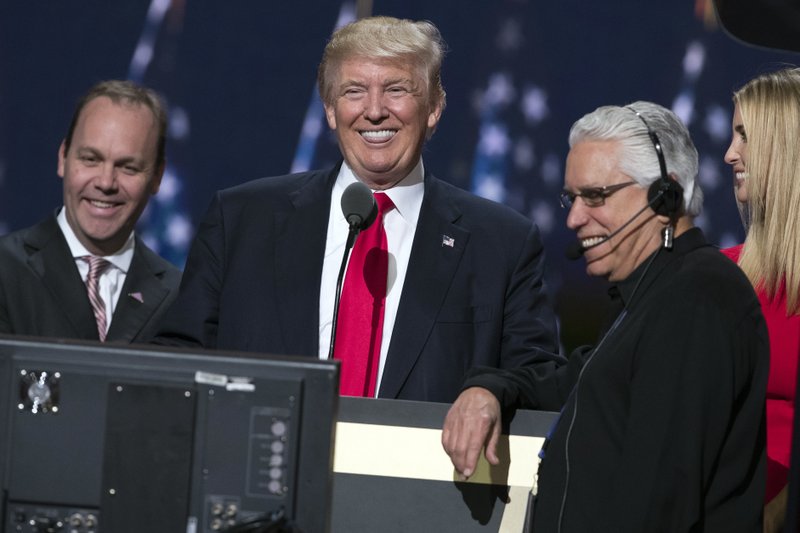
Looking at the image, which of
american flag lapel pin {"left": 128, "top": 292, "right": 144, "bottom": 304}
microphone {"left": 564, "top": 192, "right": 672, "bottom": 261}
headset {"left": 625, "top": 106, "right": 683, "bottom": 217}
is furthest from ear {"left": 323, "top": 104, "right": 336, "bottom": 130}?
headset {"left": 625, "top": 106, "right": 683, "bottom": 217}

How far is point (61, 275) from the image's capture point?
2686mm

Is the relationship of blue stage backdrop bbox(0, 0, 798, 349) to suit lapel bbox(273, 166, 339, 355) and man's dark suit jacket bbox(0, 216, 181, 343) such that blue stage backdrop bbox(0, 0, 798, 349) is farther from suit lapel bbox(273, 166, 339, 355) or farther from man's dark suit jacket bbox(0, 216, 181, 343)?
suit lapel bbox(273, 166, 339, 355)

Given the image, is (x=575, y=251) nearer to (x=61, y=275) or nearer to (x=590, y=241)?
(x=590, y=241)

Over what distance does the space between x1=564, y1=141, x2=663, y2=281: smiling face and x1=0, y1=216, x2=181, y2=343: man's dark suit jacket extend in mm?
1177

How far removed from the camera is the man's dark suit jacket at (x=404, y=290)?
231cm

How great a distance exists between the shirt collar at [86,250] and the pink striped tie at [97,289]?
16 millimetres

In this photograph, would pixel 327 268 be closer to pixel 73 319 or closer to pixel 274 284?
pixel 274 284

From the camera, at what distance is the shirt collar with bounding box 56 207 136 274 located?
2768mm

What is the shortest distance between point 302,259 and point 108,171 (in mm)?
649

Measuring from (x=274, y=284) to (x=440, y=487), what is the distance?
633 millimetres

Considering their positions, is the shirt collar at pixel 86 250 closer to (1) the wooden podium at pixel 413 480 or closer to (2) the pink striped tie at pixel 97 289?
(2) the pink striped tie at pixel 97 289

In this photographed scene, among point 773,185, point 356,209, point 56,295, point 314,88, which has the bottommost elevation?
point 56,295

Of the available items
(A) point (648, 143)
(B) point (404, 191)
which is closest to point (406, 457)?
(A) point (648, 143)

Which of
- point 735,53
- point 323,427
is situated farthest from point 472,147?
point 323,427
